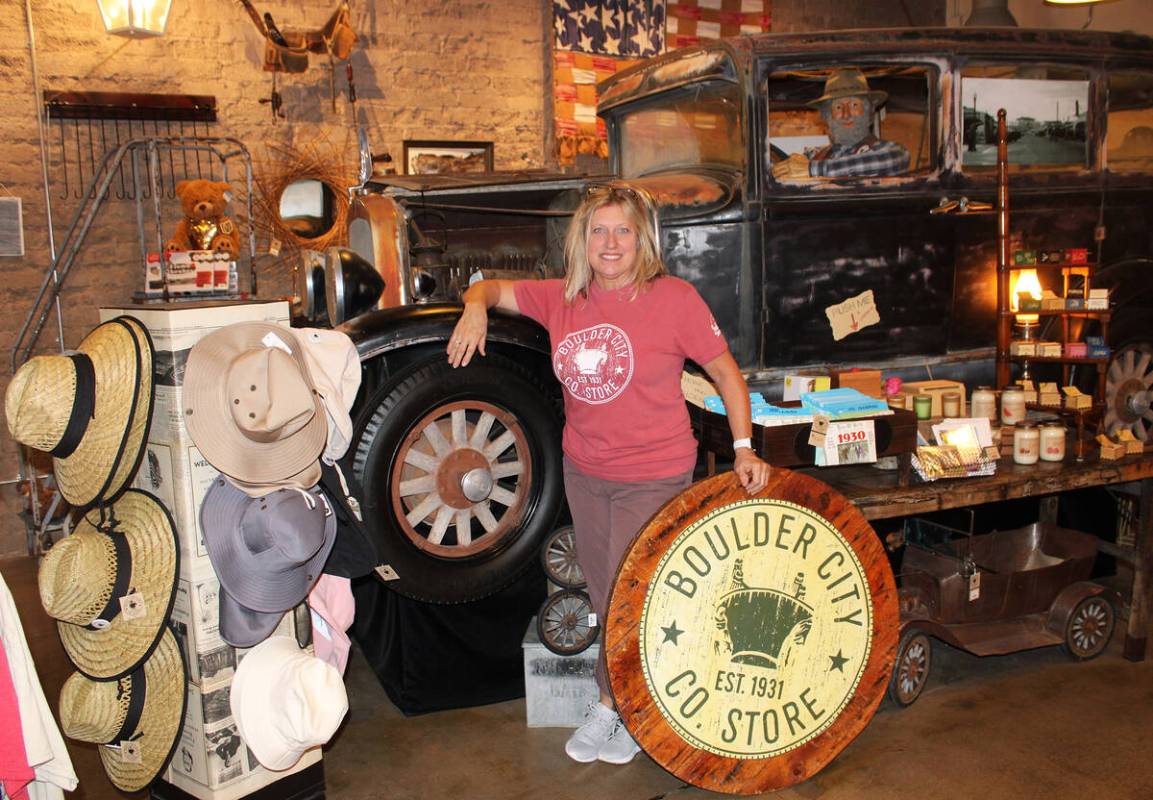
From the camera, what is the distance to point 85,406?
2361mm

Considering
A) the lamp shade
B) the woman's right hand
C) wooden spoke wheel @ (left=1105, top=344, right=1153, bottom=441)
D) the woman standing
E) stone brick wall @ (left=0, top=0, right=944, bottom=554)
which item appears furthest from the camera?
stone brick wall @ (left=0, top=0, right=944, bottom=554)

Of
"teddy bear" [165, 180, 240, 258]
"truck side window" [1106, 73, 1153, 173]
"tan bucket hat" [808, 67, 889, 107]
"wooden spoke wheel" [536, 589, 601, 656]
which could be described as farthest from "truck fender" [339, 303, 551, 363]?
"truck side window" [1106, 73, 1153, 173]

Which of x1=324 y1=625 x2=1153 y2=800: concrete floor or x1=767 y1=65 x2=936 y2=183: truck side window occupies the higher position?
x1=767 y1=65 x2=936 y2=183: truck side window

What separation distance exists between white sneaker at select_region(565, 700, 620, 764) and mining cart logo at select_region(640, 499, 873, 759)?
0.42 meters

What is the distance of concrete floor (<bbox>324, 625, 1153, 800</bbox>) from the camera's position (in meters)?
2.86

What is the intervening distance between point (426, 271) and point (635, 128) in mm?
1440

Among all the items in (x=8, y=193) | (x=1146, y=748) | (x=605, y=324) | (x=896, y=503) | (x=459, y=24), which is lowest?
(x=1146, y=748)

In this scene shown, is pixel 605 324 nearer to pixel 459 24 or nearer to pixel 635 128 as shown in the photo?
pixel 635 128

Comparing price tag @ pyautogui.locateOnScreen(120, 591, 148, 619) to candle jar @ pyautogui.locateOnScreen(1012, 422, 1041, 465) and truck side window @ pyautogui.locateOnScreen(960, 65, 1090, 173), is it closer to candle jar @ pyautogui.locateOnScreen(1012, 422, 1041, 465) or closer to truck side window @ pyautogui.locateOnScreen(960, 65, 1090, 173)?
candle jar @ pyautogui.locateOnScreen(1012, 422, 1041, 465)

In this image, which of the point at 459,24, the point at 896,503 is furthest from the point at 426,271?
the point at 459,24

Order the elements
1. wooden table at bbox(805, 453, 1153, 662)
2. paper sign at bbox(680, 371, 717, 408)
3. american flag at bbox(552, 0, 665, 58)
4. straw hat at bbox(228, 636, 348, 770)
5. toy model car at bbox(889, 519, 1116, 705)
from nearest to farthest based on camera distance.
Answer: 1. straw hat at bbox(228, 636, 348, 770)
2. wooden table at bbox(805, 453, 1153, 662)
3. toy model car at bbox(889, 519, 1116, 705)
4. paper sign at bbox(680, 371, 717, 408)
5. american flag at bbox(552, 0, 665, 58)

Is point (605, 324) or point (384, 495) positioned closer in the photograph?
point (605, 324)

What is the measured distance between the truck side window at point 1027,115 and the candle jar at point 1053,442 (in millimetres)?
1295

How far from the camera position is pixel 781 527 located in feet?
9.12
